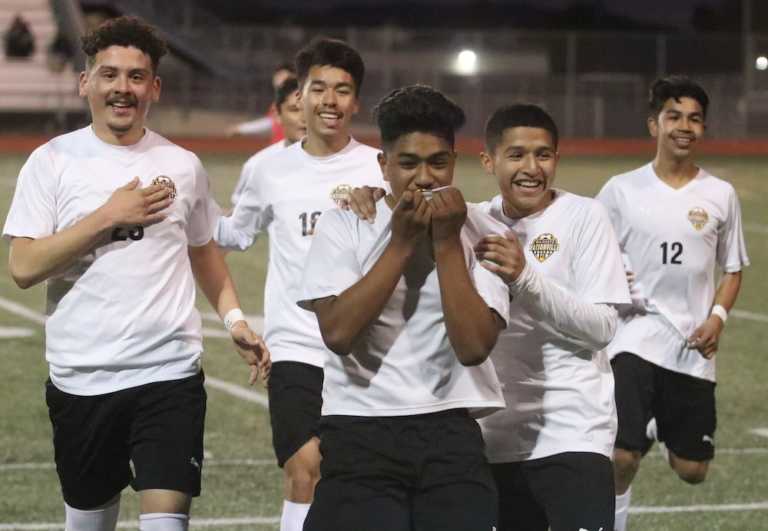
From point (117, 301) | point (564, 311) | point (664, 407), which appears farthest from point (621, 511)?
point (117, 301)

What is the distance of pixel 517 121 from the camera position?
5199 mm

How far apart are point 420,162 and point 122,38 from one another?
155 cm

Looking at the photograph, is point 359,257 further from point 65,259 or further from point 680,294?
point 680,294

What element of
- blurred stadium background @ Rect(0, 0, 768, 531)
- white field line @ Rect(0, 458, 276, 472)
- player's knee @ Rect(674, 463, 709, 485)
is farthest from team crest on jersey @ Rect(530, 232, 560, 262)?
blurred stadium background @ Rect(0, 0, 768, 531)

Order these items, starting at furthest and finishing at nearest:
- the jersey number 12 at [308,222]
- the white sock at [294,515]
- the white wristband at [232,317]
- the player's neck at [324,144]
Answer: the player's neck at [324,144] < the jersey number 12 at [308,222] < the white sock at [294,515] < the white wristband at [232,317]

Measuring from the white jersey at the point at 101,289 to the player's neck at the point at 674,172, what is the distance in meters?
2.57

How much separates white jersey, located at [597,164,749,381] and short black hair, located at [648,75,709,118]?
0.35 metres

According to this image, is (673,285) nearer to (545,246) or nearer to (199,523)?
(545,246)

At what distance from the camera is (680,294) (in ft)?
22.6

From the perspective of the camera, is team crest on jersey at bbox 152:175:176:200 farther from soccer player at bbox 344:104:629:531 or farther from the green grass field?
the green grass field

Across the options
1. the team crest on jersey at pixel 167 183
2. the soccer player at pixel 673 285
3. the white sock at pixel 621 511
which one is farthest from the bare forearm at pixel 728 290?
the team crest on jersey at pixel 167 183

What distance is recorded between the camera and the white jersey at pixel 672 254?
6871mm

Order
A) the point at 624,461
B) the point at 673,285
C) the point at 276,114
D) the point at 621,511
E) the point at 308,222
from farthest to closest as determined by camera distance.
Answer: the point at 276,114
the point at 673,285
the point at 624,461
the point at 621,511
the point at 308,222

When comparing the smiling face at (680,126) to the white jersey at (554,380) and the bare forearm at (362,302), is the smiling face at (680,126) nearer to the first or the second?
the white jersey at (554,380)
